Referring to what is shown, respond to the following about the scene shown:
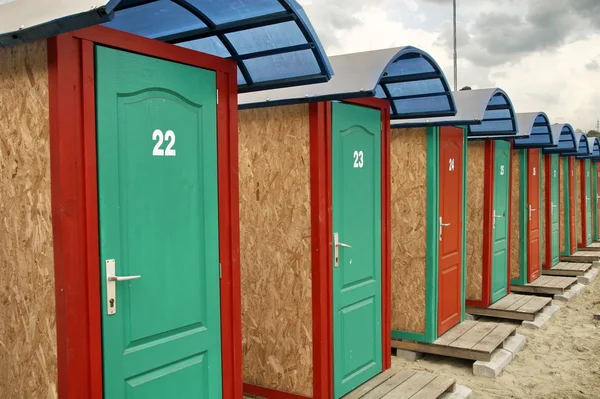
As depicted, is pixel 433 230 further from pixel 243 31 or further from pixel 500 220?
pixel 243 31

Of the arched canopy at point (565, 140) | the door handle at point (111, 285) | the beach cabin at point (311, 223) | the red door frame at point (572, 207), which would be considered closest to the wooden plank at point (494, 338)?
the beach cabin at point (311, 223)

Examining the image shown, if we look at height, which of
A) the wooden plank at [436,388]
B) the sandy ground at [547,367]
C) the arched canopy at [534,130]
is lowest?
the sandy ground at [547,367]

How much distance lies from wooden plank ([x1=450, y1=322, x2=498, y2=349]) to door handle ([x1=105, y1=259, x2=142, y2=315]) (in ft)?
14.8

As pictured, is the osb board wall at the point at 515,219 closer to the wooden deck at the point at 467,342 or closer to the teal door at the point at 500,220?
the teal door at the point at 500,220

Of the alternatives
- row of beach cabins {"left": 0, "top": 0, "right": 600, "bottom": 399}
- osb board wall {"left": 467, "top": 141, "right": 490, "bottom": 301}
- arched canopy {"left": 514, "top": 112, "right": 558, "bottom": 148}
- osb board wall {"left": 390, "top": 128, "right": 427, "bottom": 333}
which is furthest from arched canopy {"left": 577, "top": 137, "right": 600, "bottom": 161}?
osb board wall {"left": 390, "top": 128, "right": 427, "bottom": 333}

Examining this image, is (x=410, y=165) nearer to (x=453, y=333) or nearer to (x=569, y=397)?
(x=453, y=333)

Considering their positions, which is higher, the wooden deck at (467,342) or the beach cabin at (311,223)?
the beach cabin at (311,223)

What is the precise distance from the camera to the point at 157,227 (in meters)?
3.12

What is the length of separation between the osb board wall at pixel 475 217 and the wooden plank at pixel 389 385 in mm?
3198

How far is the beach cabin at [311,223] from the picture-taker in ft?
15.2

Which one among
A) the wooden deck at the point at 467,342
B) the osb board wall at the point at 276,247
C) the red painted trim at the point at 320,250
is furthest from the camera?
the wooden deck at the point at 467,342

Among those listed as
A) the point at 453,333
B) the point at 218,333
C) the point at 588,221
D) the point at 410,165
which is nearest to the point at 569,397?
the point at 453,333

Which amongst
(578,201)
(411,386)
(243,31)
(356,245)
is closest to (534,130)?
(356,245)

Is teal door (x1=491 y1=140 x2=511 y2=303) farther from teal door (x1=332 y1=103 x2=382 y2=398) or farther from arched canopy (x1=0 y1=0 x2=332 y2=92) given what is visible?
arched canopy (x1=0 y1=0 x2=332 y2=92)
